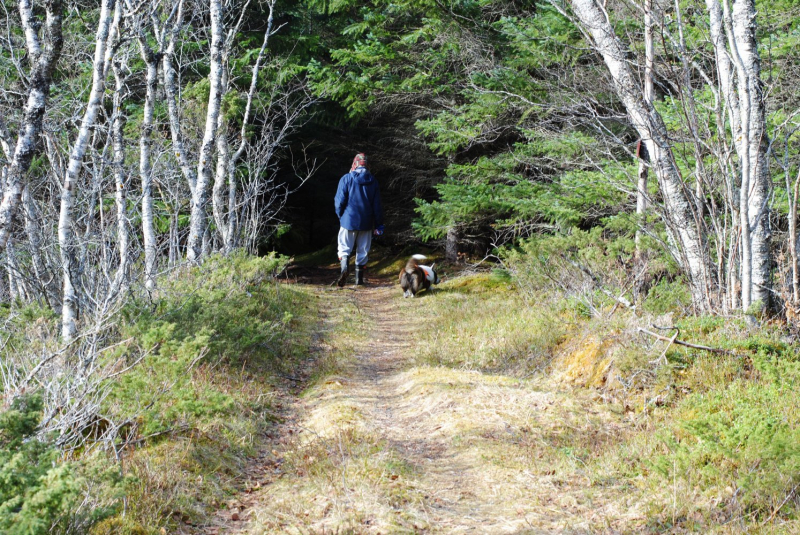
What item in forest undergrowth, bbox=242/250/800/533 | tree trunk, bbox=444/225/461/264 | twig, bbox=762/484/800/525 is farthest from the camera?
tree trunk, bbox=444/225/461/264

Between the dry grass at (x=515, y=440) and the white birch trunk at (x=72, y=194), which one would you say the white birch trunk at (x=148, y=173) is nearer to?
the white birch trunk at (x=72, y=194)

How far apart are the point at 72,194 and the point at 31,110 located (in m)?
1.05

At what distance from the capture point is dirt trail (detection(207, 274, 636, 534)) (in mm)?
3740

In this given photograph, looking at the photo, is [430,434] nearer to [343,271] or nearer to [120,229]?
[120,229]

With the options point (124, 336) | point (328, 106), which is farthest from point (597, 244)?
point (328, 106)

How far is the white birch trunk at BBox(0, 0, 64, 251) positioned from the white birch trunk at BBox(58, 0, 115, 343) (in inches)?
21.9

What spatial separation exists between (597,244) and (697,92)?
2287 mm

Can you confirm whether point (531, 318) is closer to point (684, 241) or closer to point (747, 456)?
point (684, 241)

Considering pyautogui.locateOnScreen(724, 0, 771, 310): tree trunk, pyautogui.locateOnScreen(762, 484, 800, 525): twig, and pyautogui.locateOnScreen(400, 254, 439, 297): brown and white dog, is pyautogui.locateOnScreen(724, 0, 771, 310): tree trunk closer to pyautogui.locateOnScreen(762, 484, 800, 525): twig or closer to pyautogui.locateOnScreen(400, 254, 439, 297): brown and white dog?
pyautogui.locateOnScreen(762, 484, 800, 525): twig

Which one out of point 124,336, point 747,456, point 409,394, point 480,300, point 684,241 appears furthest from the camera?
point 480,300

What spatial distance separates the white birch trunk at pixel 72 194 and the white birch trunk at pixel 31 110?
1.83 feet

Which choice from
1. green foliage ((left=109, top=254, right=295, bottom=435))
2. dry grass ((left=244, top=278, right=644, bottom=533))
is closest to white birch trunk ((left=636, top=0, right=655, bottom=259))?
Answer: dry grass ((left=244, top=278, right=644, bottom=533))

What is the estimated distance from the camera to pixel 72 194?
6.20 metres

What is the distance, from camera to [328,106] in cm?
1764
